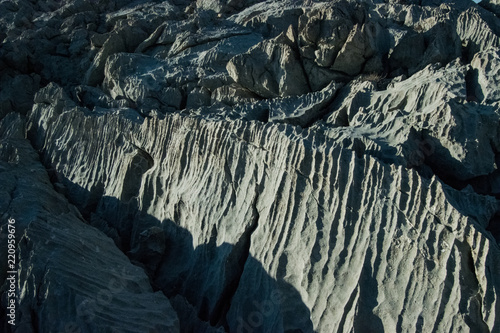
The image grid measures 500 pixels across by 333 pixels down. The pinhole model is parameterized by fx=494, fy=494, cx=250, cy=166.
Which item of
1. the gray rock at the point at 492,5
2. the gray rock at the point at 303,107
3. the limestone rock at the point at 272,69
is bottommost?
the gray rock at the point at 303,107

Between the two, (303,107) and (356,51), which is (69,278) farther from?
(356,51)

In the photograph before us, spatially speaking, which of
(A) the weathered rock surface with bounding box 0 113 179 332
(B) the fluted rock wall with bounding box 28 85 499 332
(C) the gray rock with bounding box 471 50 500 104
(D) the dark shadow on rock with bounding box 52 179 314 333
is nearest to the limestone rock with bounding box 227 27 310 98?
(B) the fluted rock wall with bounding box 28 85 499 332

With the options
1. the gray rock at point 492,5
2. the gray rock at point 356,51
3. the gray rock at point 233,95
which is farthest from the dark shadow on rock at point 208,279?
the gray rock at point 492,5

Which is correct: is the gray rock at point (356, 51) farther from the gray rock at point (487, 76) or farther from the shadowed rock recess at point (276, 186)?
the gray rock at point (487, 76)

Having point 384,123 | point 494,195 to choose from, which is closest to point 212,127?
point 384,123

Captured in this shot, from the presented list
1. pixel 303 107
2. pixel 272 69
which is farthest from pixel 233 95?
pixel 303 107
